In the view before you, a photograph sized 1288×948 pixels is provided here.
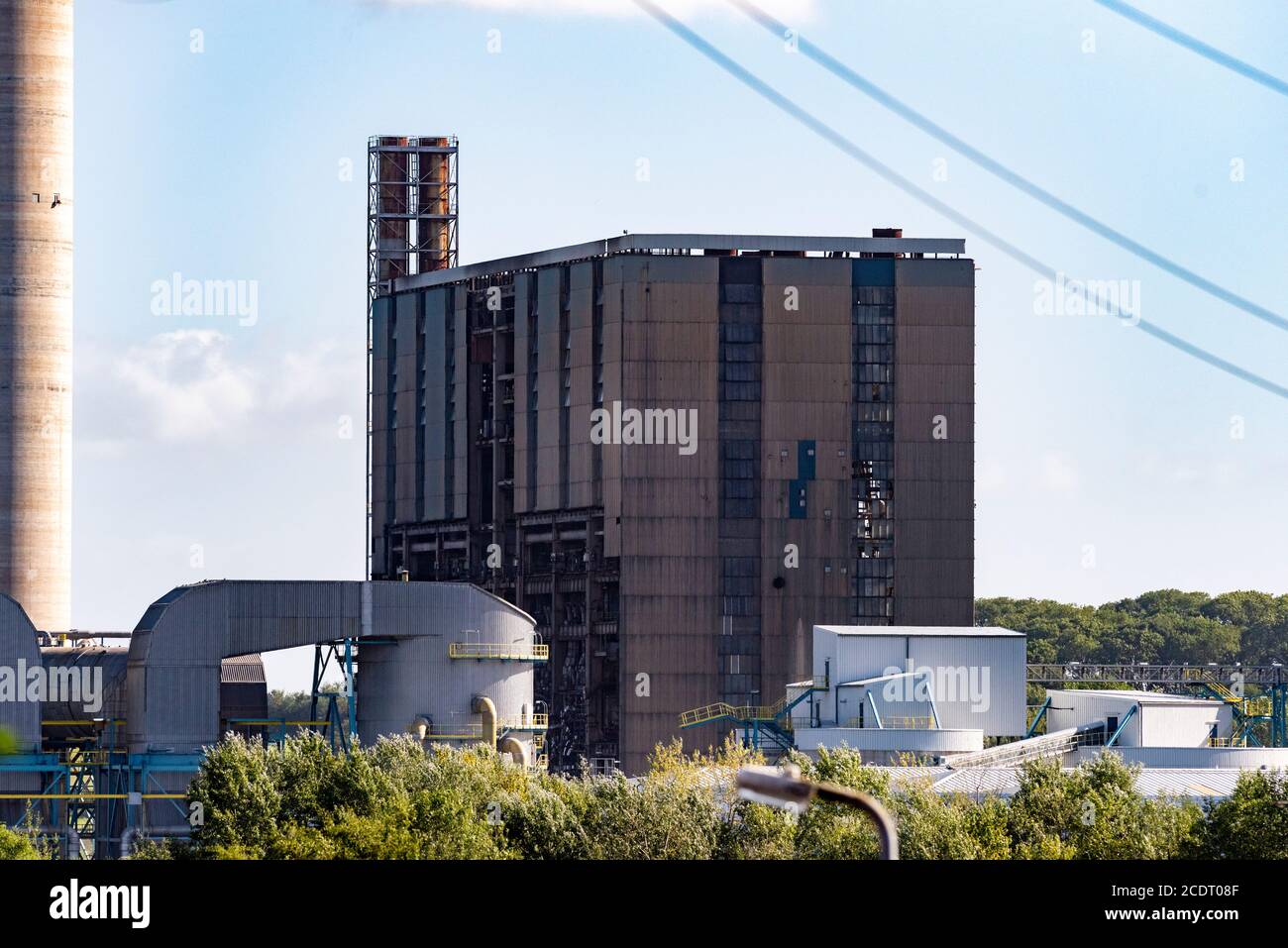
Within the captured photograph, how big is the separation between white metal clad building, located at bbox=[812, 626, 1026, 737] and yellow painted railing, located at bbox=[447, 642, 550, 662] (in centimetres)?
1353

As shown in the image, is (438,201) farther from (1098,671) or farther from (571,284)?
(1098,671)

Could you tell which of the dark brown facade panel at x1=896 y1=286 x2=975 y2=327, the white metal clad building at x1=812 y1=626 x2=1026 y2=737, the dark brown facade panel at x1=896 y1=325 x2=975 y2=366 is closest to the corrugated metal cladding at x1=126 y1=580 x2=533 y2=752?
the white metal clad building at x1=812 y1=626 x2=1026 y2=737

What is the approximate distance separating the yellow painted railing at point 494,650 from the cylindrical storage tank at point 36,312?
37.7 metres

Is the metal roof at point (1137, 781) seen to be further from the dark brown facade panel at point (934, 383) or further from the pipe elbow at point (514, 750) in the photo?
the dark brown facade panel at point (934, 383)

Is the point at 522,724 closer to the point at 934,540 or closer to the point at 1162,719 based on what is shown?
the point at 1162,719

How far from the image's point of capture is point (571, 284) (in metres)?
130

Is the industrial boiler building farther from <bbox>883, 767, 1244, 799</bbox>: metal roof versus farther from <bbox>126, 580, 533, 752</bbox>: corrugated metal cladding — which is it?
<bbox>883, 767, 1244, 799</bbox>: metal roof

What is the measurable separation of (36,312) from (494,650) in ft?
143

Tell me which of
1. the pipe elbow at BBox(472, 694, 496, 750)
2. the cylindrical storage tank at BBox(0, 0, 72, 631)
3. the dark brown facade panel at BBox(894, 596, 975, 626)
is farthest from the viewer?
the dark brown facade panel at BBox(894, 596, 975, 626)

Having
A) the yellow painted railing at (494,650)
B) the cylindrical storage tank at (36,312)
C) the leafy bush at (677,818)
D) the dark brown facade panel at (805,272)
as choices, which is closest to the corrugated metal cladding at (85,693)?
the yellow painted railing at (494,650)

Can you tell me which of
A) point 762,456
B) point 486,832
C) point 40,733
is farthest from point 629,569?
point 486,832

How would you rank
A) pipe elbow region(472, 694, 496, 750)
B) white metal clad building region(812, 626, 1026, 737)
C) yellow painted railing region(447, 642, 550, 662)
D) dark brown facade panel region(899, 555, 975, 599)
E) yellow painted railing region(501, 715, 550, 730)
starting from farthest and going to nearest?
1. dark brown facade panel region(899, 555, 975, 599)
2. white metal clad building region(812, 626, 1026, 737)
3. yellow painted railing region(501, 715, 550, 730)
4. yellow painted railing region(447, 642, 550, 662)
5. pipe elbow region(472, 694, 496, 750)

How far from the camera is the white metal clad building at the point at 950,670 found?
97.1 meters

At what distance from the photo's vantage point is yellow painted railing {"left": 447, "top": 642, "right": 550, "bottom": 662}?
3575 inches
